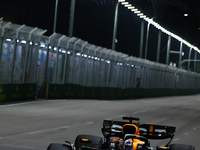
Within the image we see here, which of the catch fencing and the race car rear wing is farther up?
the catch fencing

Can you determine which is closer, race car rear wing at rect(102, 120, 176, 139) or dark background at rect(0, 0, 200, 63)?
race car rear wing at rect(102, 120, 176, 139)

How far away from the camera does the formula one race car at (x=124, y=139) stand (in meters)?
6.39

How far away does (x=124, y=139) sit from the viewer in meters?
6.57

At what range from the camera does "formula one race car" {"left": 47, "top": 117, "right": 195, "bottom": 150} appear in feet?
21.0

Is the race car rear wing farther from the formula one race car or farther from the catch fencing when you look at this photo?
the catch fencing

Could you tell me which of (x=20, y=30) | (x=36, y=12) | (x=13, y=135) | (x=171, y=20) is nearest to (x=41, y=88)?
(x=20, y=30)

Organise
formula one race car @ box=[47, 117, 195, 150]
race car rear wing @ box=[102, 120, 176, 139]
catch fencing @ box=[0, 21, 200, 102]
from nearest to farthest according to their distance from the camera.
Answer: formula one race car @ box=[47, 117, 195, 150] < race car rear wing @ box=[102, 120, 176, 139] < catch fencing @ box=[0, 21, 200, 102]

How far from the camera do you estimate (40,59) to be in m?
27.1

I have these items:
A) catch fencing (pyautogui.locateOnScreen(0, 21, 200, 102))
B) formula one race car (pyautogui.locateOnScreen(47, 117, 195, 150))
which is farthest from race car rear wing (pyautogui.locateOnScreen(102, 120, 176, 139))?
catch fencing (pyautogui.locateOnScreen(0, 21, 200, 102))

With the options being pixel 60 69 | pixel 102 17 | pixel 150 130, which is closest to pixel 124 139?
pixel 150 130

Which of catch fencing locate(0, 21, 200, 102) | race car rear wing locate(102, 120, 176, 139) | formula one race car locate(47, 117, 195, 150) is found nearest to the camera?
formula one race car locate(47, 117, 195, 150)

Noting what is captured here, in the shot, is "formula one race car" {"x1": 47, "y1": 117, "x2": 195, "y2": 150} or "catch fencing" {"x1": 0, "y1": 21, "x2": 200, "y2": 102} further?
"catch fencing" {"x1": 0, "y1": 21, "x2": 200, "y2": 102}

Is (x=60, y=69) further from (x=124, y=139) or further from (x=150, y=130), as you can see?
(x=124, y=139)

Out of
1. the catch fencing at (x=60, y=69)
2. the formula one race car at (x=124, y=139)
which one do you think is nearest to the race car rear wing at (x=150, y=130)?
the formula one race car at (x=124, y=139)
